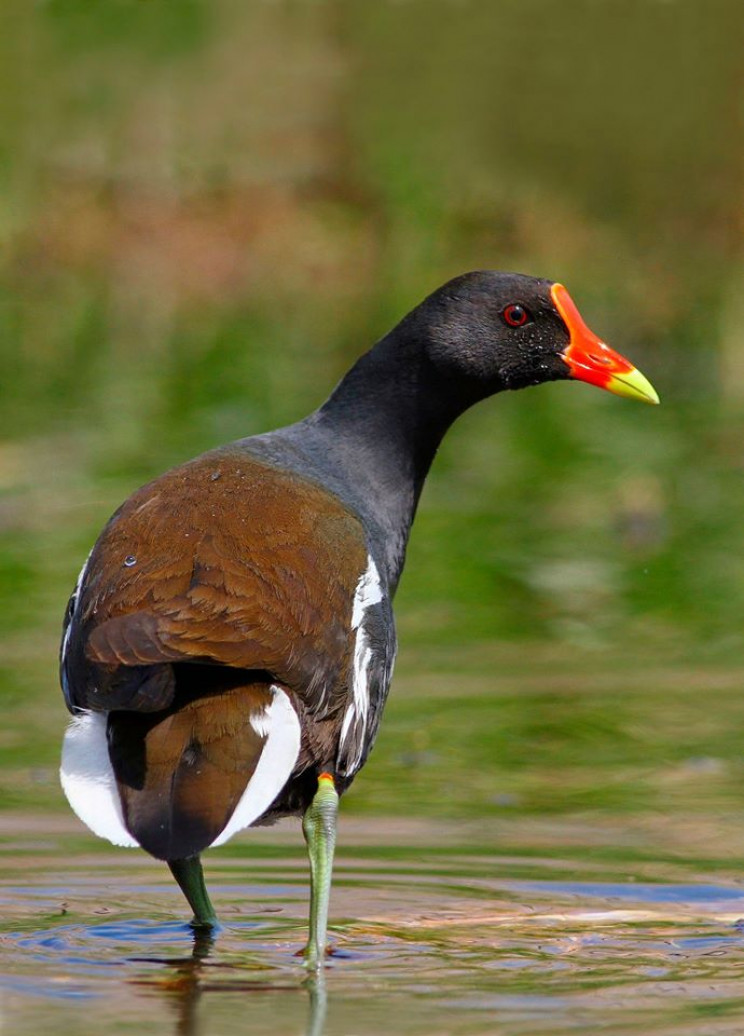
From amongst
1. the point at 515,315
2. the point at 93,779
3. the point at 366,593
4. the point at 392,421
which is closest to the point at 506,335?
the point at 515,315

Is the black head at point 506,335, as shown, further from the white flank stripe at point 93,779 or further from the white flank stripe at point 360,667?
the white flank stripe at point 93,779

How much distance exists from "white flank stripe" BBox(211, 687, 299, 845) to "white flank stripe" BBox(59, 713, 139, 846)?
0.23 meters

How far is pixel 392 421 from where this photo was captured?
5.73 meters

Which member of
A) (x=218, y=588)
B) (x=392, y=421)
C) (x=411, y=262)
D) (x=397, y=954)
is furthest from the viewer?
(x=411, y=262)

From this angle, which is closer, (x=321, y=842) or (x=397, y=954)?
(x=397, y=954)

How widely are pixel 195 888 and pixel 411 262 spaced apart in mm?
15956

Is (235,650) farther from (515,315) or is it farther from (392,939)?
(515,315)

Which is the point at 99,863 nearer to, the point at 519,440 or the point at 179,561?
the point at 179,561

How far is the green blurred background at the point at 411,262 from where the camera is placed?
28.8 feet

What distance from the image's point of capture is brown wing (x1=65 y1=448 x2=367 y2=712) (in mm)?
4148

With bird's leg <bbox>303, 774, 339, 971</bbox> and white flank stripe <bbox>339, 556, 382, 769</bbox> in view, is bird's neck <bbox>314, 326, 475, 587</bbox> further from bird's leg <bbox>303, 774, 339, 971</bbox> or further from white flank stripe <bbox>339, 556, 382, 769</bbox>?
bird's leg <bbox>303, 774, 339, 971</bbox>

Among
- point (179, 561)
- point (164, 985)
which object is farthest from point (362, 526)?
point (164, 985)

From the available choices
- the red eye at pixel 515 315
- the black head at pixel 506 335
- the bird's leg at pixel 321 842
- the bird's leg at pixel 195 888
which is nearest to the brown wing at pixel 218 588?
the bird's leg at pixel 321 842

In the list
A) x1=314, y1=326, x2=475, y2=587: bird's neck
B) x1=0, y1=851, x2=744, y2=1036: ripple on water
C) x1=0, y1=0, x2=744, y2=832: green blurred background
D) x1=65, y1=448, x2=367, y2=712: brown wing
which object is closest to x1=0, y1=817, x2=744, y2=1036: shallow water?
x1=0, y1=851, x2=744, y2=1036: ripple on water
